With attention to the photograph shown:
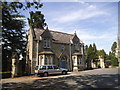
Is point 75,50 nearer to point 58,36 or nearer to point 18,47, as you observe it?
point 58,36

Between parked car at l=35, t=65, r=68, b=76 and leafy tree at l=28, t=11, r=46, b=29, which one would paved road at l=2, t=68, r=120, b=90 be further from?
leafy tree at l=28, t=11, r=46, b=29

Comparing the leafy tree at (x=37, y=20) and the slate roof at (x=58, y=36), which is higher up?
the leafy tree at (x=37, y=20)

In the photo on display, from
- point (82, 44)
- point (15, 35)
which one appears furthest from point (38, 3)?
point (82, 44)

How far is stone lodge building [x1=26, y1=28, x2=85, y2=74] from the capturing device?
81.6 ft

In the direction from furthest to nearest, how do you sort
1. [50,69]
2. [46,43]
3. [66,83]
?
[46,43] < [50,69] < [66,83]

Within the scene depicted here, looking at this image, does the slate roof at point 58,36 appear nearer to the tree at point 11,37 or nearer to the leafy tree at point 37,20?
the tree at point 11,37

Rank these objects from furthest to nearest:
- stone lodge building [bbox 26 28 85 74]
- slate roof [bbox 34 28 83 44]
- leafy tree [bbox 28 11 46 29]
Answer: leafy tree [bbox 28 11 46 29], slate roof [bbox 34 28 83 44], stone lodge building [bbox 26 28 85 74]

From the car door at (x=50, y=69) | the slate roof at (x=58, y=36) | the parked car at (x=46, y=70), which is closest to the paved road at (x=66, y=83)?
the parked car at (x=46, y=70)

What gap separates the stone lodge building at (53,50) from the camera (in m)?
24.9

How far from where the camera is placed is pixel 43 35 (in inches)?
1039

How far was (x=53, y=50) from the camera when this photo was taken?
2733 centimetres

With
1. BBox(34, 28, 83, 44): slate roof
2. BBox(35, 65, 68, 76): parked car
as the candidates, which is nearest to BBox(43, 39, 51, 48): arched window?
BBox(34, 28, 83, 44): slate roof

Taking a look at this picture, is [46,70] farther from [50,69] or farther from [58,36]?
[58,36]

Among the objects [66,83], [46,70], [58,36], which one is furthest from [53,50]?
[66,83]
